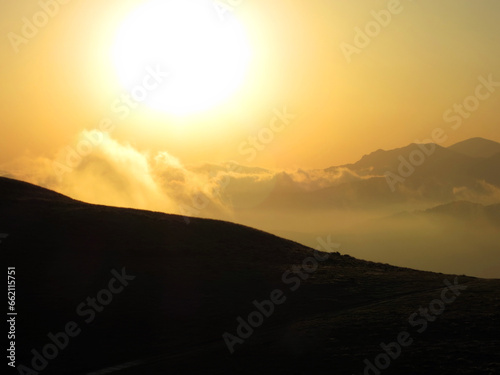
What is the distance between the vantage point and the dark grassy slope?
40188 millimetres

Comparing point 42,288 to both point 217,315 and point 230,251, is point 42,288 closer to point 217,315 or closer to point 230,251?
point 217,315

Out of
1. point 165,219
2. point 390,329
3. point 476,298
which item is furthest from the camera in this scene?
point 165,219

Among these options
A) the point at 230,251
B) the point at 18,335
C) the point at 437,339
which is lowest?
the point at 437,339

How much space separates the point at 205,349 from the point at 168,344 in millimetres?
3747

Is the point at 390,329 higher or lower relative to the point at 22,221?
lower

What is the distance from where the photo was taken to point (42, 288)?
54781mm

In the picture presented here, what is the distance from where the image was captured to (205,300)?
55375 millimetres

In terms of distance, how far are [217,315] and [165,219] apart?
33608 mm

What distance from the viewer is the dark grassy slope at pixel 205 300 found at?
4019cm

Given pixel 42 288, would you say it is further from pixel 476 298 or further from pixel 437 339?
pixel 476 298

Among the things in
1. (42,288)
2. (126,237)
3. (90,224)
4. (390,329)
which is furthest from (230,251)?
(390,329)

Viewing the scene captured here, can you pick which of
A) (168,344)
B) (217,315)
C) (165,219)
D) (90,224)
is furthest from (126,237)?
(168,344)

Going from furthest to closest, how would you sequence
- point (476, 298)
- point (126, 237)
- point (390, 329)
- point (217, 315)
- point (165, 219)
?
point (165, 219) → point (126, 237) → point (476, 298) → point (217, 315) → point (390, 329)

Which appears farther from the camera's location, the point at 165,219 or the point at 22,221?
the point at 165,219
